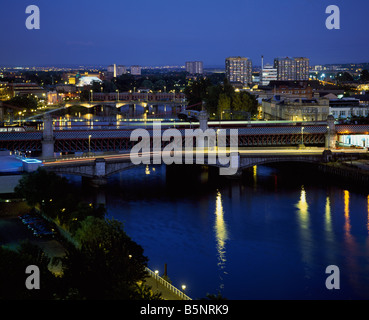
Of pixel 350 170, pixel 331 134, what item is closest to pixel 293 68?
pixel 331 134

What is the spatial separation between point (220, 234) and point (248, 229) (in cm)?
113

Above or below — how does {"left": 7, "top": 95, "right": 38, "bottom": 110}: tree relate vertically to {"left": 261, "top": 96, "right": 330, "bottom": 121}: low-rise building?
above

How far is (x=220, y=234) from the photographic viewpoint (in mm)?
20766

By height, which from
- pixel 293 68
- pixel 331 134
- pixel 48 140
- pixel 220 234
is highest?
pixel 293 68

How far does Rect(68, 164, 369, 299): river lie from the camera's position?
16.4 meters

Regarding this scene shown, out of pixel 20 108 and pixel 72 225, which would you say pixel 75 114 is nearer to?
pixel 20 108

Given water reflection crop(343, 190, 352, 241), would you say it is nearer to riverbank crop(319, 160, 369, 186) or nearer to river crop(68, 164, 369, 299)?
river crop(68, 164, 369, 299)

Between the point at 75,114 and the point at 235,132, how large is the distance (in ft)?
128

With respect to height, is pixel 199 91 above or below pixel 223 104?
above

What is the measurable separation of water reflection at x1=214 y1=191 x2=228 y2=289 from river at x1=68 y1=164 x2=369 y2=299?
29 millimetres

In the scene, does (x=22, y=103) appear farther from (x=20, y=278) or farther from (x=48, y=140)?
(x=20, y=278)

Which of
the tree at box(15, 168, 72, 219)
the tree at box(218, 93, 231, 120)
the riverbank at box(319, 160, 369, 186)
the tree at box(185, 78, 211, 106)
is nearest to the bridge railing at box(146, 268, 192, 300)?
the tree at box(15, 168, 72, 219)

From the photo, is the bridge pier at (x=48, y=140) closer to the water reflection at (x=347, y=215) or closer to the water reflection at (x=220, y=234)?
the water reflection at (x=220, y=234)

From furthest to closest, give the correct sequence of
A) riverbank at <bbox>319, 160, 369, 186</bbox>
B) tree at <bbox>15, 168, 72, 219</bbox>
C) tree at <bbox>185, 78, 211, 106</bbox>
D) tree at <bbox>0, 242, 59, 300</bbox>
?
tree at <bbox>185, 78, 211, 106</bbox>
riverbank at <bbox>319, 160, 369, 186</bbox>
tree at <bbox>15, 168, 72, 219</bbox>
tree at <bbox>0, 242, 59, 300</bbox>
